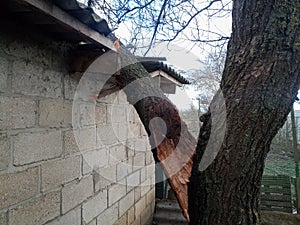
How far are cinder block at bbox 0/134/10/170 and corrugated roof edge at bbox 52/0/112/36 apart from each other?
81 centimetres

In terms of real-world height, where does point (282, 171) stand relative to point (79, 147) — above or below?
below

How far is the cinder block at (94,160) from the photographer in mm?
2738

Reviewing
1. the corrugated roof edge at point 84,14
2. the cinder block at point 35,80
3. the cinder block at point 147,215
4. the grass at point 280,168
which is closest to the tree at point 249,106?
the corrugated roof edge at point 84,14

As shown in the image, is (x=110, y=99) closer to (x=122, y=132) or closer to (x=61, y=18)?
(x=122, y=132)

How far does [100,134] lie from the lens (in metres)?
3.08

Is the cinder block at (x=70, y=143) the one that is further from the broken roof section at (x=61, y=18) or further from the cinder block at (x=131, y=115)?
the cinder block at (x=131, y=115)

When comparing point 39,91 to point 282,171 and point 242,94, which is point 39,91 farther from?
point 282,171

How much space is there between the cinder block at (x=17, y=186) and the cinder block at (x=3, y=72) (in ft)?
1.69

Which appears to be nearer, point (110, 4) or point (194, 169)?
point (194, 169)

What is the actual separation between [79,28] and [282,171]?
19.4ft

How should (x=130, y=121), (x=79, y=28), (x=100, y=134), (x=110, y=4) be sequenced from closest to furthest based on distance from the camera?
(x=79, y=28)
(x=100, y=134)
(x=110, y=4)
(x=130, y=121)

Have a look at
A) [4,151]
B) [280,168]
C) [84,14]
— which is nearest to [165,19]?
[84,14]

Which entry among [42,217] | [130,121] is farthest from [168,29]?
[42,217]

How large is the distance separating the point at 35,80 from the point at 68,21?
534mm
